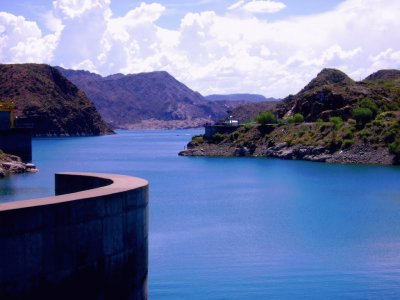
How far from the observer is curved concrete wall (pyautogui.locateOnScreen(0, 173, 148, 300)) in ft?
49.6

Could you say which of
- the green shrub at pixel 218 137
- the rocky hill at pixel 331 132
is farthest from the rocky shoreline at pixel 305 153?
the green shrub at pixel 218 137

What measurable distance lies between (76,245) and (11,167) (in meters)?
65.3

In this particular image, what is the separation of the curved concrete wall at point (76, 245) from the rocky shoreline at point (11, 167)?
57.9 m

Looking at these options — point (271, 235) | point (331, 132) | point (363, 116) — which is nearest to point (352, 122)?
point (363, 116)

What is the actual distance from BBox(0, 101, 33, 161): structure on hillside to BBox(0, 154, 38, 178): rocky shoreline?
1049 cm

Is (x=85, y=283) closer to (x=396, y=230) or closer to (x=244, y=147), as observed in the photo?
(x=396, y=230)

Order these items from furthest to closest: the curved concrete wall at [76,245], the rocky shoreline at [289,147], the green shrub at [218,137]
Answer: the green shrub at [218,137] < the rocky shoreline at [289,147] < the curved concrete wall at [76,245]

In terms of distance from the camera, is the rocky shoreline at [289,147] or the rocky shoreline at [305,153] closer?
the rocky shoreline at [305,153]

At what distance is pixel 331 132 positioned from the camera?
115188 mm

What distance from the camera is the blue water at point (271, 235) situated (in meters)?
27.9

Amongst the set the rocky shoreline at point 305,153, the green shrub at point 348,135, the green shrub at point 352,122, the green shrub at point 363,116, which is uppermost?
the green shrub at point 363,116

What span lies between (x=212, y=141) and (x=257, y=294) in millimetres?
107508

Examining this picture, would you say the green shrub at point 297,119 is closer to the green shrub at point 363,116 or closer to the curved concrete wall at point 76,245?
the green shrub at point 363,116

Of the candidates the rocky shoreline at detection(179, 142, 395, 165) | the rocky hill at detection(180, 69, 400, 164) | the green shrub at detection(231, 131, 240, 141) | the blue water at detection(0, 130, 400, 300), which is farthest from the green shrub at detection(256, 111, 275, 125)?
the blue water at detection(0, 130, 400, 300)
